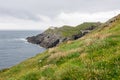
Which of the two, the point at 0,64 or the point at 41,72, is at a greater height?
the point at 41,72

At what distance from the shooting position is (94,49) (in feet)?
71.3

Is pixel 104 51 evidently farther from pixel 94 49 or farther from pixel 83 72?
pixel 83 72

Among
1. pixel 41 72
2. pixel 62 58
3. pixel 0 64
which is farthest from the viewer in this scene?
pixel 0 64

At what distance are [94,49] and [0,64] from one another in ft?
317

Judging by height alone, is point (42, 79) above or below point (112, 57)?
below

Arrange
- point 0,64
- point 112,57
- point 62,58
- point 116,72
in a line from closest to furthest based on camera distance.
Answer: point 116,72, point 112,57, point 62,58, point 0,64

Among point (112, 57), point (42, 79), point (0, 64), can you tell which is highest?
point (112, 57)

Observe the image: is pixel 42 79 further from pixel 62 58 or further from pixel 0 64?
pixel 0 64

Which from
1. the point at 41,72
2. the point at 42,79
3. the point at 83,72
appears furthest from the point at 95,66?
the point at 41,72

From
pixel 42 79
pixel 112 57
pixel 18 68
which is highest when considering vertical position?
pixel 112 57

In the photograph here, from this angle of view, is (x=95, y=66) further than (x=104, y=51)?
No

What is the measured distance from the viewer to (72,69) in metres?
15.7

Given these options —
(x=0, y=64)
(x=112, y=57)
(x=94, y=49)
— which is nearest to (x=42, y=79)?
(x=112, y=57)

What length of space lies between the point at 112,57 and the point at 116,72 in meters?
2.17
